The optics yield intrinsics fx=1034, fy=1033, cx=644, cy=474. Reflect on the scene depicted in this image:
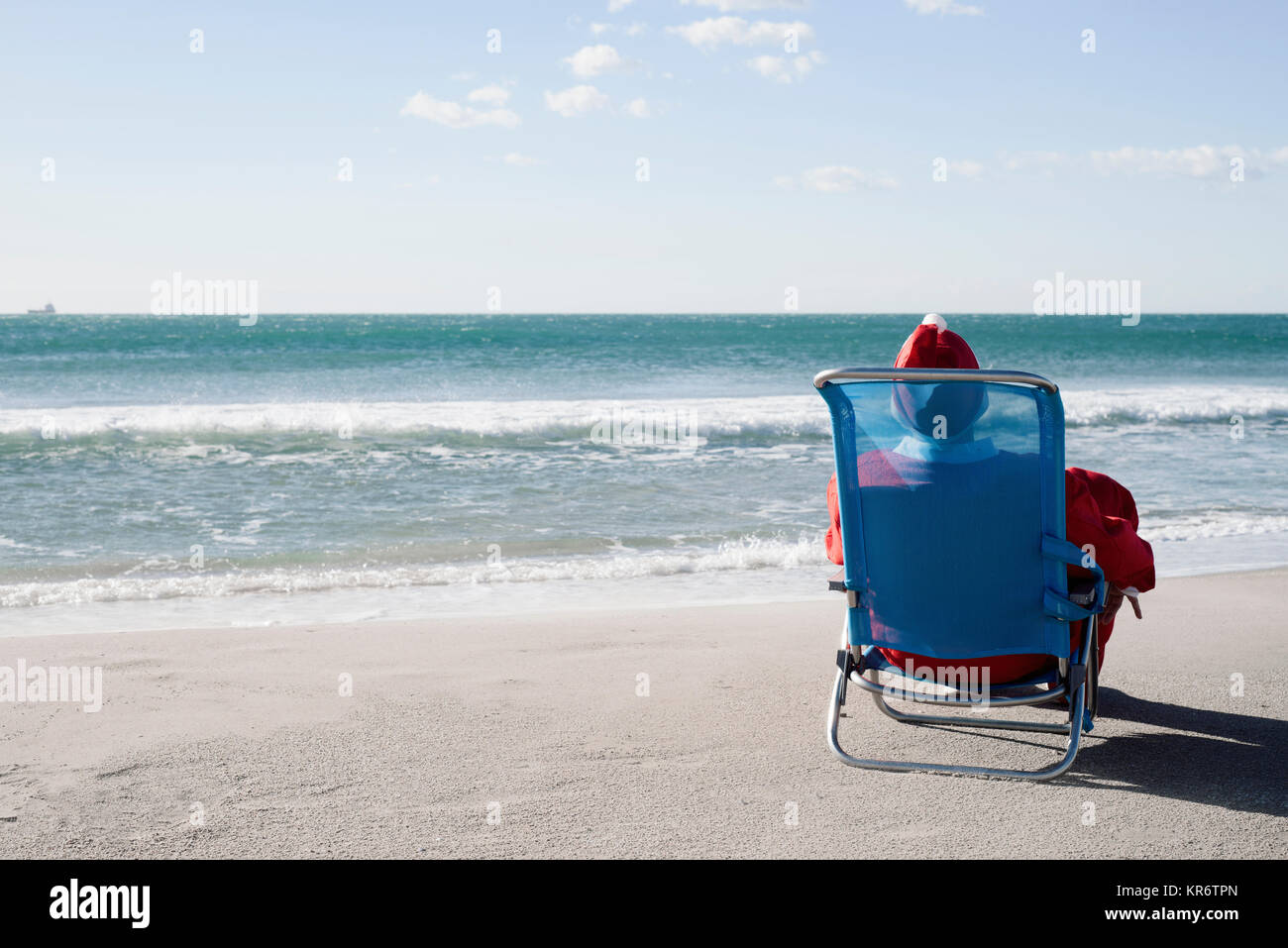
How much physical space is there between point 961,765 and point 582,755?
1193 mm

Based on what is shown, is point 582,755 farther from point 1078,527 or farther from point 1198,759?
point 1198,759

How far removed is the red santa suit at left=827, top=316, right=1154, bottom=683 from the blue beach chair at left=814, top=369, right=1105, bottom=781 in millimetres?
51

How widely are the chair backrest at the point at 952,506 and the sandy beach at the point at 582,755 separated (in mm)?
→ 494

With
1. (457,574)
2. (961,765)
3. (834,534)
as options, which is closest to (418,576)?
(457,574)

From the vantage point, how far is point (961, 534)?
9.89ft

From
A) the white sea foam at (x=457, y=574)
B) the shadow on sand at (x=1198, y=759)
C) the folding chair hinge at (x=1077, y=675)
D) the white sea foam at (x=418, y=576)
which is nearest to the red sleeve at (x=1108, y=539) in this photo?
the folding chair hinge at (x=1077, y=675)

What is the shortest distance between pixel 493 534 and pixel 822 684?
4.15m

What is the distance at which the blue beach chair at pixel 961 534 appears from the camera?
2914 mm

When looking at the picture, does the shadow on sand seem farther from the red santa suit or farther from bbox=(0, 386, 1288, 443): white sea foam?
bbox=(0, 386, 1288, 443): white sea foam

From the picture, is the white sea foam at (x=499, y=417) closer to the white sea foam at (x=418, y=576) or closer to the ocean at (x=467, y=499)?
the ocean at (x=467, y=499)

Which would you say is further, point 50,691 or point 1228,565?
point 1228,565

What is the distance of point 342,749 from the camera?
11.0 feet
